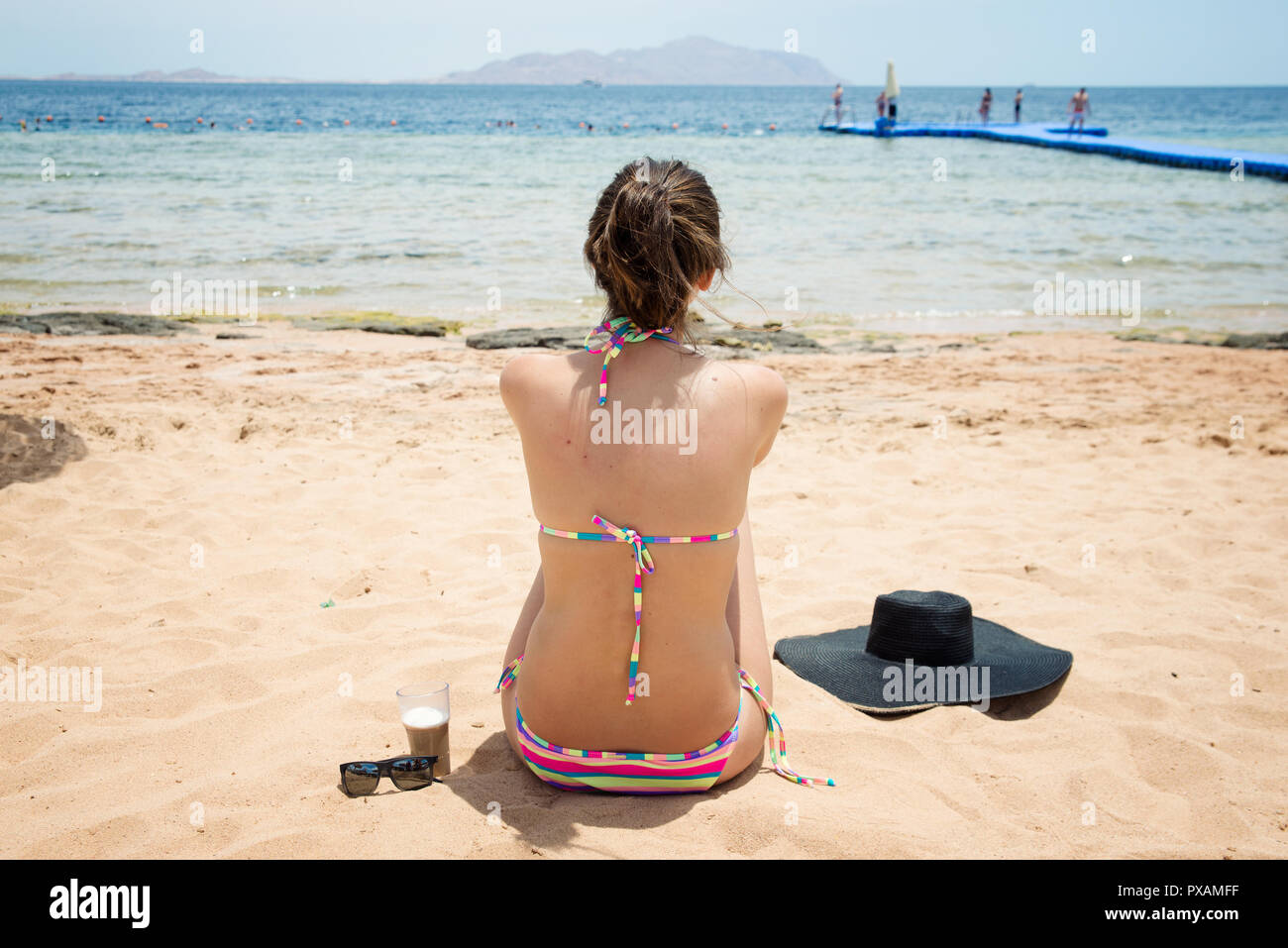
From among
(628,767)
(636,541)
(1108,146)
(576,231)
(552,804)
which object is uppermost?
(1108,146)

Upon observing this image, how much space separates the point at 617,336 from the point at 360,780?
3.85ft

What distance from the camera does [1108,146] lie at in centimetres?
2659

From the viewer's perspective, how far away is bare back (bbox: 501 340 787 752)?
1.94 metres

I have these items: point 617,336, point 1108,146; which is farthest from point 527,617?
point 1108,146

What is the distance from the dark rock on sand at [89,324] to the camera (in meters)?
7.69

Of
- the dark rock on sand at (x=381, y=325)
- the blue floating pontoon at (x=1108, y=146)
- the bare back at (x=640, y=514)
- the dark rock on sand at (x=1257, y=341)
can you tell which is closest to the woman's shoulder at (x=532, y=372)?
the bare back at (x=640, y=514)

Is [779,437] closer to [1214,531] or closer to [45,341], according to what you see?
[1214,531]

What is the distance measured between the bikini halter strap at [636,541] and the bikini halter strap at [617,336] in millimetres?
272

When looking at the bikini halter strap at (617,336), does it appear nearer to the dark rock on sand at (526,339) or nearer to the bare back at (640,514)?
the bare back at (640,514)

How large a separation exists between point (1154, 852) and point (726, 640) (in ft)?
3.34

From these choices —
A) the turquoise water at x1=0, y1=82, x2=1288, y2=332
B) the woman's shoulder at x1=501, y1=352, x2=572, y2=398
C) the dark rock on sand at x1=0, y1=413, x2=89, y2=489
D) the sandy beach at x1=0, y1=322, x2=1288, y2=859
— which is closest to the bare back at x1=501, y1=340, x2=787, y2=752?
the woman's shoulder at x1=501, y1=352, x2=572, y2=398

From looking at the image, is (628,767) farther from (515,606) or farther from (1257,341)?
(1257,341)

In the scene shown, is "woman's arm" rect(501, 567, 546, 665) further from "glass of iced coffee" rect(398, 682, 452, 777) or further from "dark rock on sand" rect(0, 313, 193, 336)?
"dark rock on sand" rect(0, 313, 193, 336)
